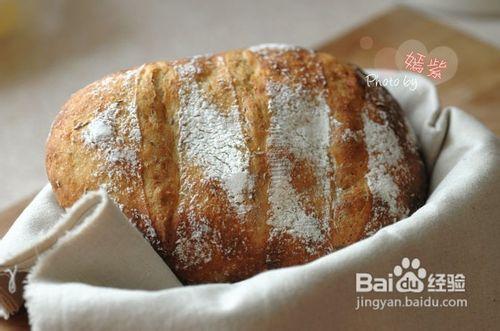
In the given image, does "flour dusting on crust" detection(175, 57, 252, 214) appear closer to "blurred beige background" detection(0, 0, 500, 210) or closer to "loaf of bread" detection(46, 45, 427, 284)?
"loaf of bread" detection(46, 45, 427, 284)

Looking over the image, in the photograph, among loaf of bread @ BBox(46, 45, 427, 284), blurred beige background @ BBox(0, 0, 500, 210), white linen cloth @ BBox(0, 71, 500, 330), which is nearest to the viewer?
white linen cloth @ BBox(0, 71, 500, 330)

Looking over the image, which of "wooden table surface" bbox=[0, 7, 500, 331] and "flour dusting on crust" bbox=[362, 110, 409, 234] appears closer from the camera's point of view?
"flour dusting on crust" bbox=[362, 110, 409, 234]

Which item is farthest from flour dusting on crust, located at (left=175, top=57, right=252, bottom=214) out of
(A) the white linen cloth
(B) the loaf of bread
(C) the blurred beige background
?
Answer: (C) the blurred beige background

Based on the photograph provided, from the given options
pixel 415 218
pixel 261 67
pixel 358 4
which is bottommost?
pixel 415 218

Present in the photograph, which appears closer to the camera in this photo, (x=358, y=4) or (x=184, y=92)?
(x=184, y=92)

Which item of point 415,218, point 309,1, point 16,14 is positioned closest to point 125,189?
point 415,218

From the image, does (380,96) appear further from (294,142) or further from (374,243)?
(374,243)

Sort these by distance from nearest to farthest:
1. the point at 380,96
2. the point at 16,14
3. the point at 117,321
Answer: the point at 117,321
the point at 380,96
the point at 16,14
